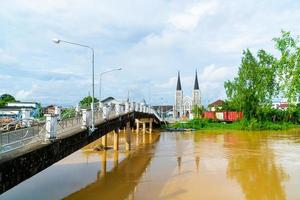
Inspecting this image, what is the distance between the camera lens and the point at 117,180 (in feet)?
67.8

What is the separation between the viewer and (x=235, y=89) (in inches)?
2502

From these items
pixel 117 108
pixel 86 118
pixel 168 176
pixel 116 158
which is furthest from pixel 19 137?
pixel 116 158

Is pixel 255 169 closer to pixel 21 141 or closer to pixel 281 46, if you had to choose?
pixel 281 46

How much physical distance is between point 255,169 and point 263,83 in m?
39.2

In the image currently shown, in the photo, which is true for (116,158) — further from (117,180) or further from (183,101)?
(183,101)

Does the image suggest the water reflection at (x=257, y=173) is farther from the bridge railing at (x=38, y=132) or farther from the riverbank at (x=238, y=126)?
the riverbank at (x=238, y=126)

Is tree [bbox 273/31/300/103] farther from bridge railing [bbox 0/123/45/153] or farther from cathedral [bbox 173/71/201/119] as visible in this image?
cathedral [bbox 173/71/201/119]

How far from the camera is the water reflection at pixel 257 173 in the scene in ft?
58.7

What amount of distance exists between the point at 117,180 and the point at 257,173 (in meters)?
8.45

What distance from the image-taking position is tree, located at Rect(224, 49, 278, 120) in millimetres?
60572

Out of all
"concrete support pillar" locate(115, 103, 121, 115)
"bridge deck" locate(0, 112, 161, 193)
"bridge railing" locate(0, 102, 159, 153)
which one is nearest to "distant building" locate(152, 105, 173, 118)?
"concrete support pillar" locate(115, 103, 121, 115)

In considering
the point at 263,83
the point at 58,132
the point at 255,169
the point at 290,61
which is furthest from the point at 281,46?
the point at 263,83

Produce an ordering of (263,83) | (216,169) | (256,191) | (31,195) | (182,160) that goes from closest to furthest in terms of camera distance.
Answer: (31,195)
(256,191)
(216,169)
(182,160)
(263,83)

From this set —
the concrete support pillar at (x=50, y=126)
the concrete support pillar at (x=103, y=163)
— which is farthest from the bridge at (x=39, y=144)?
the concrete support pillar at (x=103, y=163)
